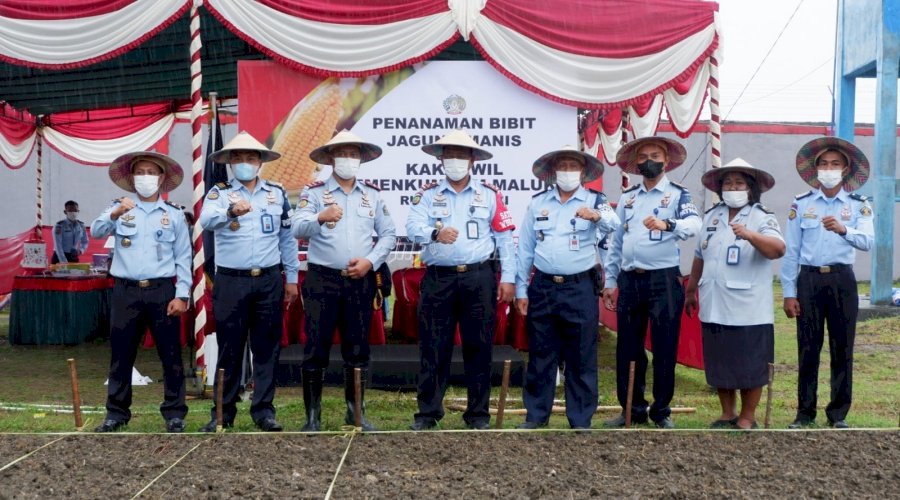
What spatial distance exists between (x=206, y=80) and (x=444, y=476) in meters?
9.19

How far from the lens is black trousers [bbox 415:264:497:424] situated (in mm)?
5488

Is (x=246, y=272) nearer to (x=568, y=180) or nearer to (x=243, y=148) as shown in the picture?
(x=243, y=148)

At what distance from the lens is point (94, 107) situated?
1384cm

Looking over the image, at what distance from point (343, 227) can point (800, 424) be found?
9.94 ft

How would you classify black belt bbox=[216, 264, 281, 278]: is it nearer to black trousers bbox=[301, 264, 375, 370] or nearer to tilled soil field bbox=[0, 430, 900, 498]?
black trousers bbox=[301, 264, 375, 370]

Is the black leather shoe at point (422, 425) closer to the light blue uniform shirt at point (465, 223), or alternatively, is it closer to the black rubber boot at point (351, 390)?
the black rubber boot at point (351, 390)

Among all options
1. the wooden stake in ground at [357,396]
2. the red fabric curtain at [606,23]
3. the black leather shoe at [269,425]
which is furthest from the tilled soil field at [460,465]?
the red fabric curtain at [606,23]

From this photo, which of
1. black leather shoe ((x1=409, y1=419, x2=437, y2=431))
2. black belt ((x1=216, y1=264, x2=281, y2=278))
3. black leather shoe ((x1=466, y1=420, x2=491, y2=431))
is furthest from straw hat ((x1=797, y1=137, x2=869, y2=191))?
black belt ((x1=216, y1=264, x2=281, y2=278))

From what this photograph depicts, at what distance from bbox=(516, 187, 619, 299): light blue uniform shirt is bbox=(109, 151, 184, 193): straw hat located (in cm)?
224

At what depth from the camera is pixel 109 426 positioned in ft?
17.9

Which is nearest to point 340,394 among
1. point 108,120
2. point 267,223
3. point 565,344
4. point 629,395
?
point 267,223

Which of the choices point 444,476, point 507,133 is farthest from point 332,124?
point 444,476

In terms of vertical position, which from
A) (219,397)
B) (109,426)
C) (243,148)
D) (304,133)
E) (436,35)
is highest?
(436,35)

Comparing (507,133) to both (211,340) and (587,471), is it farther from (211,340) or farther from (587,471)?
(587,471)
